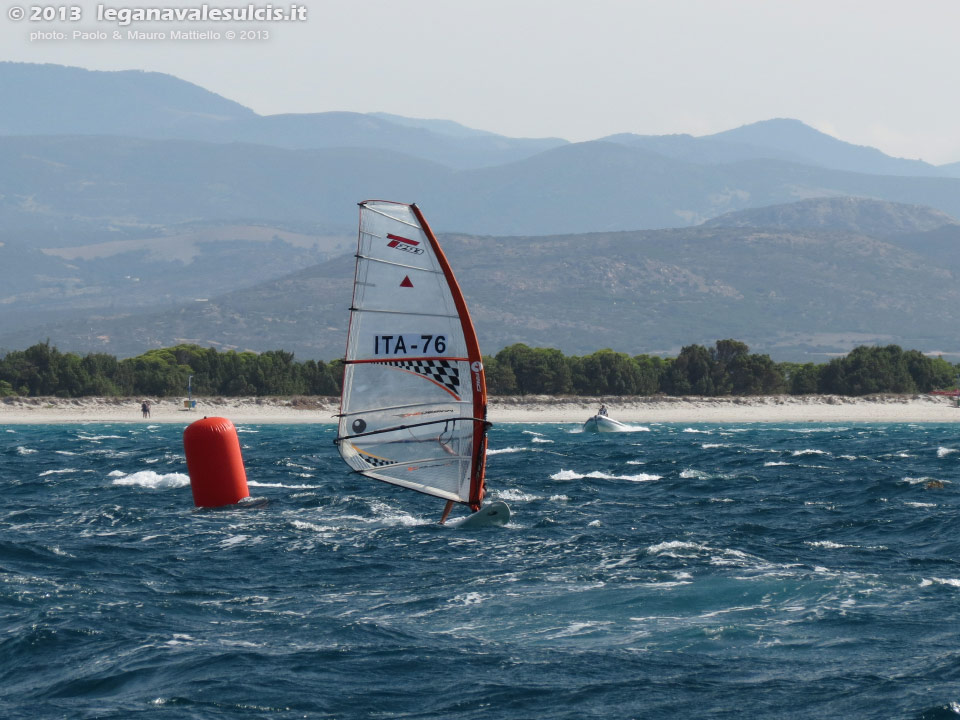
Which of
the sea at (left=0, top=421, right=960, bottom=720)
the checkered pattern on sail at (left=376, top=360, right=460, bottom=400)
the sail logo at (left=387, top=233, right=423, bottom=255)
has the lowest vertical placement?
the sea at (left=0, top=421, right=960, bottom=720)

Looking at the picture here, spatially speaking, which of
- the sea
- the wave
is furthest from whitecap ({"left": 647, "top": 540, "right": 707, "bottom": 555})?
the wave

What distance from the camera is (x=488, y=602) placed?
22.3 meters

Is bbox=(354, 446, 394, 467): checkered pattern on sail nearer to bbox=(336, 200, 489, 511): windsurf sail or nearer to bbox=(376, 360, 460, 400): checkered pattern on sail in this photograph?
bbox=(336, 200, 489, 511): windsurf sail

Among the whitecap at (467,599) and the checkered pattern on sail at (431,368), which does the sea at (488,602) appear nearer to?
the whitecap at (467,599)

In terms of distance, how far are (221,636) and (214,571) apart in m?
5.43

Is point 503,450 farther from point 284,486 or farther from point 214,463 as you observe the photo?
point 214,463

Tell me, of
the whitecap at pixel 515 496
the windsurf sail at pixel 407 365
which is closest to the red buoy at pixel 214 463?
the windsurf sail at pixel 407 365

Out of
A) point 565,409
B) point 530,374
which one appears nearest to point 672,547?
point 565,409

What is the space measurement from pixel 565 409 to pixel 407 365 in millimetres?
87759

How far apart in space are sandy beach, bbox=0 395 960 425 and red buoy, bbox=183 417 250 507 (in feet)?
213

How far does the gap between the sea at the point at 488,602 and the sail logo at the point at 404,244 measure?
6567mm

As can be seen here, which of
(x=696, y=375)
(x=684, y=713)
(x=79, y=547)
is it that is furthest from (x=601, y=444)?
(x=696, y=375)

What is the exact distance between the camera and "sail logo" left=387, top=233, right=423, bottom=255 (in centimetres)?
2550

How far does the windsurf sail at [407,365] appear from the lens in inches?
1007
